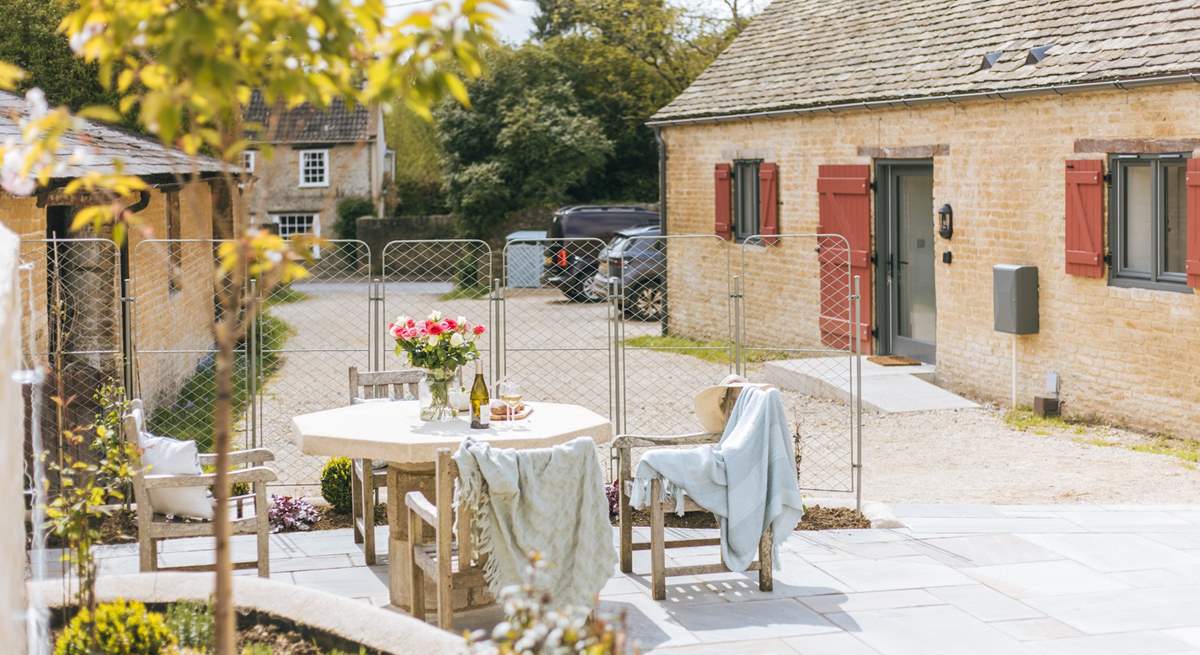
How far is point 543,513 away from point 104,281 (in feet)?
24.3

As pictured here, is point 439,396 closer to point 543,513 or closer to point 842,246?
point 543,513

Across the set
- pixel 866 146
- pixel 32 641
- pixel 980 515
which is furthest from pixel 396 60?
pixel 866 146

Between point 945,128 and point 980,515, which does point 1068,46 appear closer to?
point 945,128

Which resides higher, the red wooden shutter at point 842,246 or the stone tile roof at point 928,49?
the stone tile roof at point 928,49

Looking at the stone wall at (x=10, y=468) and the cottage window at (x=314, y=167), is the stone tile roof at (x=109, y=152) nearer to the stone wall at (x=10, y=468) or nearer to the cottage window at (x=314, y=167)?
the stone wall at (x=10, y=468)

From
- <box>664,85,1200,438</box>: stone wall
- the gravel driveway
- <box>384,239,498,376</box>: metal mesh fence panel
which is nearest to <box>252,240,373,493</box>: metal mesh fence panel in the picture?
the gravel driveway

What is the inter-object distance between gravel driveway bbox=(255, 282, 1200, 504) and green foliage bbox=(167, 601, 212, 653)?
11.7 ft

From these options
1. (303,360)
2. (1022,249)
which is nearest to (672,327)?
(303,360)

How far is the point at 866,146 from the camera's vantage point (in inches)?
645

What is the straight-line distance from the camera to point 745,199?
19.5 meters

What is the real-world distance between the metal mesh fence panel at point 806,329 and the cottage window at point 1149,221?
2.42 m

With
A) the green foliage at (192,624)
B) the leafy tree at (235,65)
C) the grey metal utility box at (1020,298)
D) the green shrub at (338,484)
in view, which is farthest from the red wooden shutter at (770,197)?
the leafy tree at (235,65)

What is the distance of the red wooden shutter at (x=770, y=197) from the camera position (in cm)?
1828

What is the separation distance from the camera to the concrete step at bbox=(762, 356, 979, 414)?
14.0 metres
